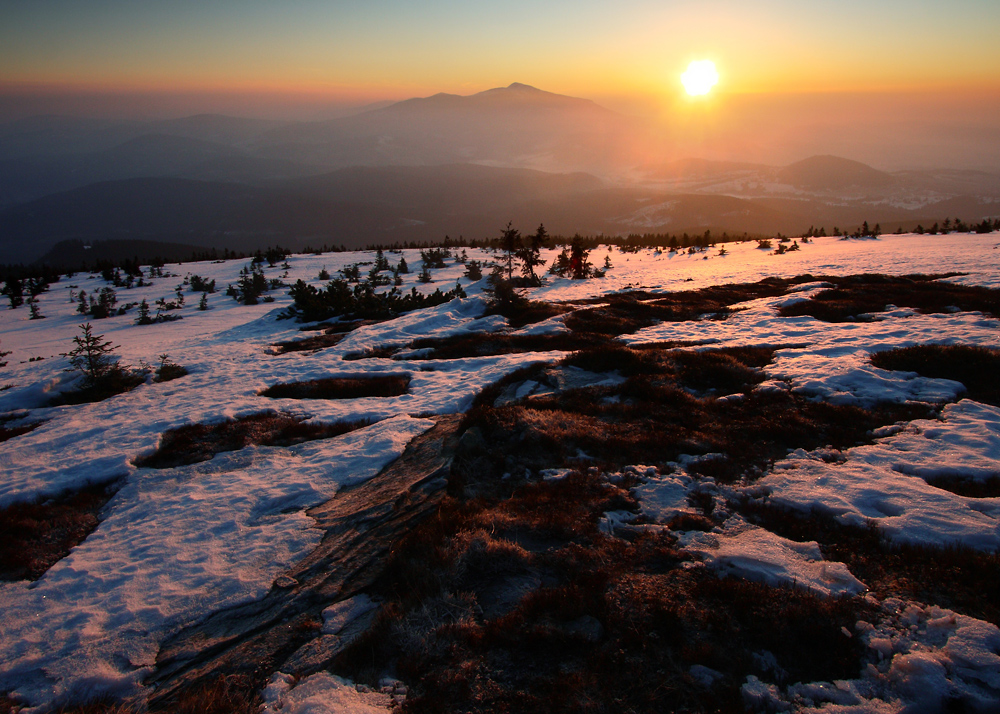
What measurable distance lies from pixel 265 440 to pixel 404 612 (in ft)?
17.7

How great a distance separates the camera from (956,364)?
8164 millimetres

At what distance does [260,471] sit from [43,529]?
2591 mm

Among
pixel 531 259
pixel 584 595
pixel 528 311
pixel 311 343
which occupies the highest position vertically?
pixel 531 259

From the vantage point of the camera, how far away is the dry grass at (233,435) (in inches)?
300

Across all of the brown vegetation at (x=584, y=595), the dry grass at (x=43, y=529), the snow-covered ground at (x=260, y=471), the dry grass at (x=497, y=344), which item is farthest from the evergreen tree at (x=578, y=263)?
the dry grass at (x=43, y=529)

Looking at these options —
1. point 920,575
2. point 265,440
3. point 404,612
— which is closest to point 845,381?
point 920,575

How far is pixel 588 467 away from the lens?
629cm

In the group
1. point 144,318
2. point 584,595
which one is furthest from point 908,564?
point 144,318

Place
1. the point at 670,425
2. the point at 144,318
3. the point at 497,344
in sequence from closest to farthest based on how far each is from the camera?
the point at 670,425, the point at 497,344, the point at 144,318

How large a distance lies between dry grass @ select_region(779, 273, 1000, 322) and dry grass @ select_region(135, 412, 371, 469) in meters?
13.9

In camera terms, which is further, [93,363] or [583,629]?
[93,363]

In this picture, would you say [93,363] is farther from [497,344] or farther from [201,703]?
[201,703]

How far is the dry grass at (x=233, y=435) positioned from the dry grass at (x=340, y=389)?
4.51 feet

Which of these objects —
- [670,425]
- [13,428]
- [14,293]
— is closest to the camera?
[670,425]
